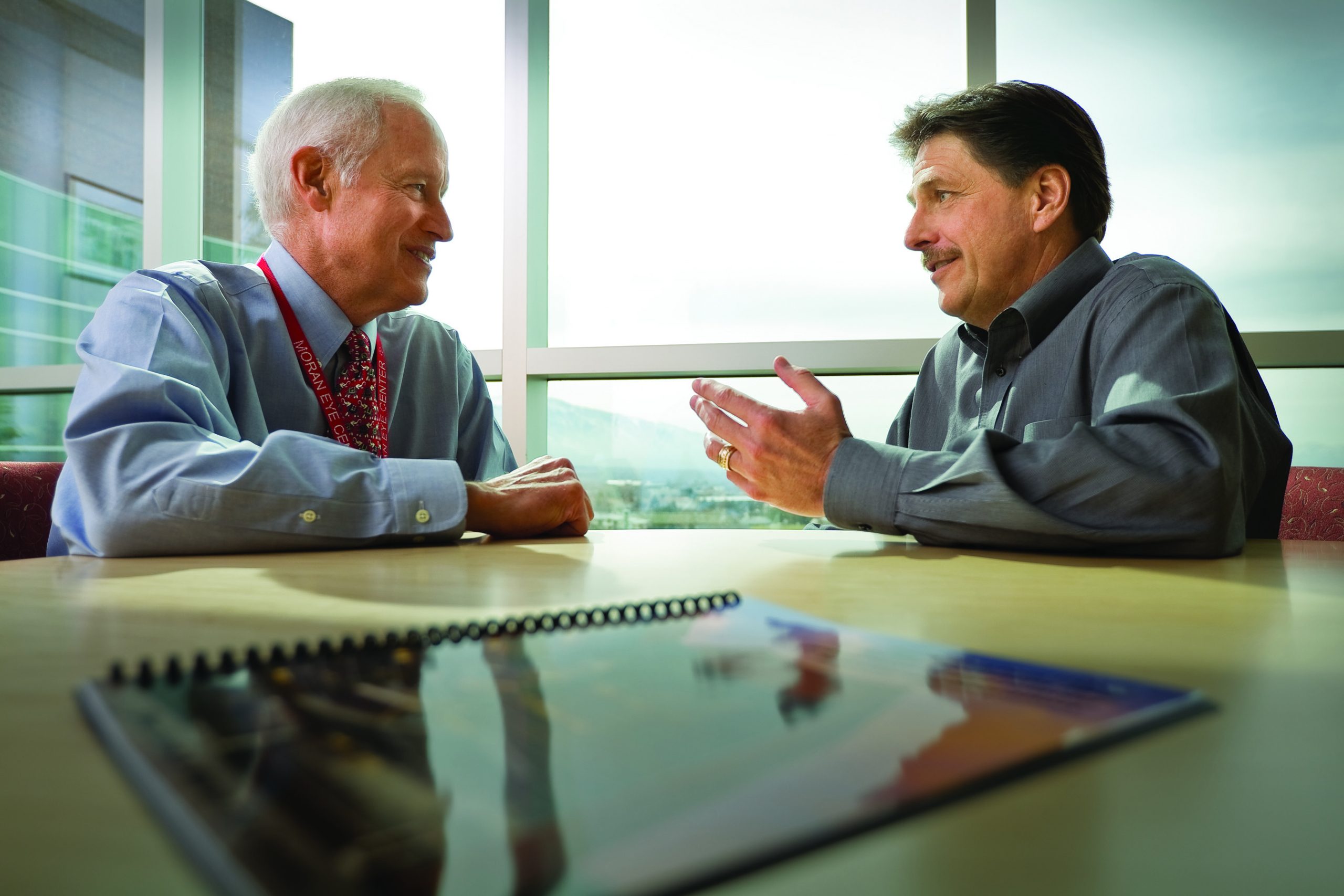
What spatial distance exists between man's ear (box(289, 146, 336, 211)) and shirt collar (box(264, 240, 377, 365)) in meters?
0.13

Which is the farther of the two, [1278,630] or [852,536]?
[852,536]

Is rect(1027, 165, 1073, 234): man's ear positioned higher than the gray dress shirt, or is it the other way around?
rect(1027, 165, 1073, 234): man's ear

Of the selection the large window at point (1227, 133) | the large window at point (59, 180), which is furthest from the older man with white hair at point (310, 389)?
the large window at point (59, 180)

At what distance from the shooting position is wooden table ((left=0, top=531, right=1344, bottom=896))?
189mm

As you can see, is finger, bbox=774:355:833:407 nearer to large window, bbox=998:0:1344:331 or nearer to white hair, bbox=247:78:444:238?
white hair, bbox=247:78:444:238

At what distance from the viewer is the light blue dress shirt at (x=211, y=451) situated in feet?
2.90

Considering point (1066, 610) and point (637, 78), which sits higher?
point (637, 78)

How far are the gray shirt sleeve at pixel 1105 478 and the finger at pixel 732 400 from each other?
13 cm

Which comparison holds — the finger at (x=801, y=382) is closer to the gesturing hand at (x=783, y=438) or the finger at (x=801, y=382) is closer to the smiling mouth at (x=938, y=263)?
the gesturing hand at (x=783, y=438)

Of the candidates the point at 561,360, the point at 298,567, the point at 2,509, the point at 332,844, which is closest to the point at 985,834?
the point at 332,844

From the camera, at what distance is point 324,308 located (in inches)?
57.8

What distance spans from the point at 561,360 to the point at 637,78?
1.07 meters

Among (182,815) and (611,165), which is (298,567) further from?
(611,165)

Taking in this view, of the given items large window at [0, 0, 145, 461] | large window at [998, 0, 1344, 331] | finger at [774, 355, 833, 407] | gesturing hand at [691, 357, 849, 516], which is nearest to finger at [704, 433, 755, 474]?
gesturing hand at [691, 357, 849, 516]
